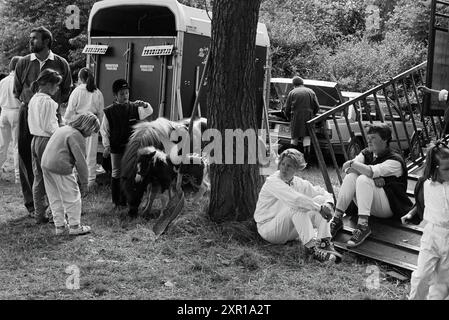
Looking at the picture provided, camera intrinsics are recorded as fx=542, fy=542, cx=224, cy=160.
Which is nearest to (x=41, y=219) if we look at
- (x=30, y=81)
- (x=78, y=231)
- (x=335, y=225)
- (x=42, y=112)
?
(x=78, y=231)

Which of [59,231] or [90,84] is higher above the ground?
[90,84]

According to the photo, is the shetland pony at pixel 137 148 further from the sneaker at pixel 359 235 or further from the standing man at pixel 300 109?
the standing man at pixel 300 109

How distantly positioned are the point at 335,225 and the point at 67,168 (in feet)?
9.00

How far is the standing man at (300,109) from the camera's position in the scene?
999cm

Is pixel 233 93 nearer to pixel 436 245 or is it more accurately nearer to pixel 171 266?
pixel 171 266

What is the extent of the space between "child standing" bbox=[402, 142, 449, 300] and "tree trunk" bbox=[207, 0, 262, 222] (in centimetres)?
227

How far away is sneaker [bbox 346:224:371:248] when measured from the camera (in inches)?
201

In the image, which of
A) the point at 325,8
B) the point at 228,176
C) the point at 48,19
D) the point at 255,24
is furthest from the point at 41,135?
the point at 325,8

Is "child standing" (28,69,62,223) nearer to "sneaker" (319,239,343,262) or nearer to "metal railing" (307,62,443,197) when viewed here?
"metal railing" (307,62,443,197)

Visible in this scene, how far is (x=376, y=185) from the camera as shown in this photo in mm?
5246

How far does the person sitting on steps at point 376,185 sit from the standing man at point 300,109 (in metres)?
4.63

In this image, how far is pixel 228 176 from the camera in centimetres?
578
